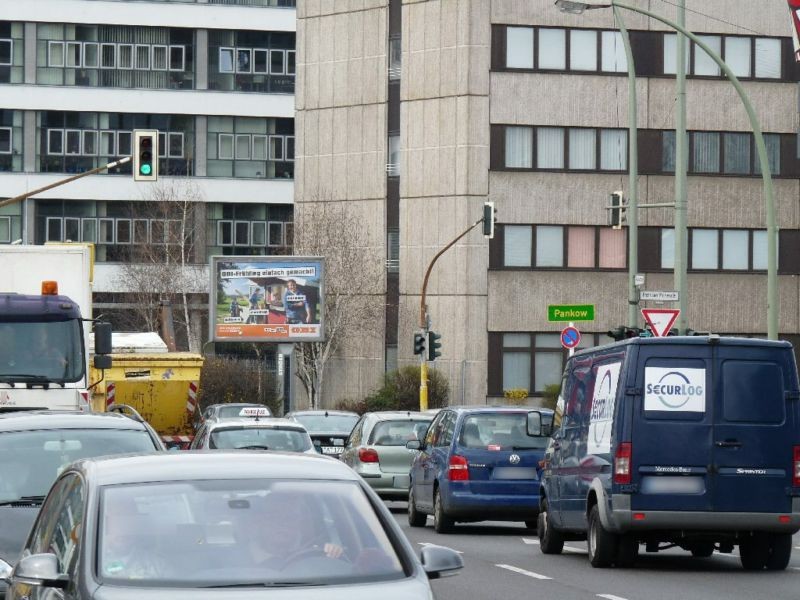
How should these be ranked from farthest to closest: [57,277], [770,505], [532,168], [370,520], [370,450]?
1. [532,168]
2. [370,450]
3. [57,277]
4. [770,505]
5. [370,520]

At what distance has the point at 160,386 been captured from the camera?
106ft

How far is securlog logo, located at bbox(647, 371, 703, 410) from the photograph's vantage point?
1681 cm

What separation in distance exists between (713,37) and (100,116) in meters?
29.3

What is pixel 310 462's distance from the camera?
7.86 metres

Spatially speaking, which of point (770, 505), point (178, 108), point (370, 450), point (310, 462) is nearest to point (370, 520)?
point (310, 462)

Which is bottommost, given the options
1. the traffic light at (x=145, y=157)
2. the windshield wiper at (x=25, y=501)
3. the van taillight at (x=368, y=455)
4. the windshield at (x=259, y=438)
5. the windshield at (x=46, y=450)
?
the van taillight at (x=368, y=455)

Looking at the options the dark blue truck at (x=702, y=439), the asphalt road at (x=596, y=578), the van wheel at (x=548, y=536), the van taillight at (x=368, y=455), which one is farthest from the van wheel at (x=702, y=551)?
the van taillight at (x=368, y=455)

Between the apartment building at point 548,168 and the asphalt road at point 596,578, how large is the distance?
36497 mm

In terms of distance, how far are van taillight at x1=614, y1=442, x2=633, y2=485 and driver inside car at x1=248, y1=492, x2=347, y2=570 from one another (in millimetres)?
9715

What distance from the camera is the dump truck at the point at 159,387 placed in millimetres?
31719

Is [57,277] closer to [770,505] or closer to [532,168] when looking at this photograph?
[770,505]

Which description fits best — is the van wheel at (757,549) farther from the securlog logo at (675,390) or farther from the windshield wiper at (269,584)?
the windshield wiper at (269,584)

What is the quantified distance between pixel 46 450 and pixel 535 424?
9534mm

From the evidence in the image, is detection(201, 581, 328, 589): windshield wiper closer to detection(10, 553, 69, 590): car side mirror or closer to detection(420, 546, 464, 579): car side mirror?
detection(10, 553, 69, 590): car side mirror
